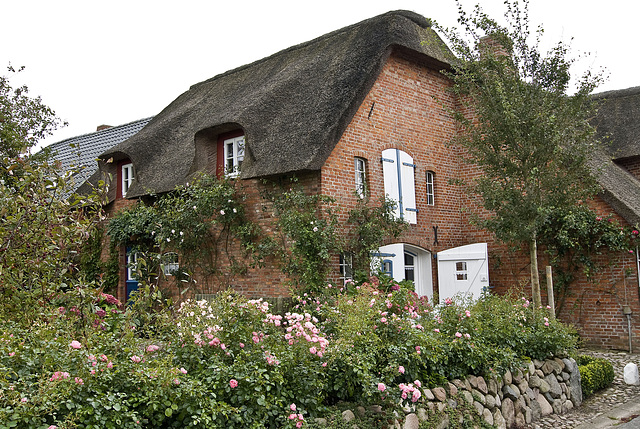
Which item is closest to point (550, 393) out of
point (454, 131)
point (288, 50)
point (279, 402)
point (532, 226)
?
point (532, 226)

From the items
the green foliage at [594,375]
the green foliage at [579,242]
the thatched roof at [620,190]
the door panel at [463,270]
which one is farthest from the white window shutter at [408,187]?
the green foliage at [594,375]

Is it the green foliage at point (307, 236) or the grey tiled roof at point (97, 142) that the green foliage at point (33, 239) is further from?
the grey tiled roof at point (97, 142)

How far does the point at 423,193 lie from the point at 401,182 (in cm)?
94

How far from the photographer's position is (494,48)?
9.95 m

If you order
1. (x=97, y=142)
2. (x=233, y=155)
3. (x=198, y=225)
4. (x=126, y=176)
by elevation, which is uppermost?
(x=97, y=142)

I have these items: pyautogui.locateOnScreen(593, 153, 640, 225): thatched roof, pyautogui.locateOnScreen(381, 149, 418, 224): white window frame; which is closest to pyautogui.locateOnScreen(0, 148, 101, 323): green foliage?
pyautogui.locateOnScreen(381, 149, 418, 224): white window frame

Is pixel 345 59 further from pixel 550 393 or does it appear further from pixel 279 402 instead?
pixel 279 402

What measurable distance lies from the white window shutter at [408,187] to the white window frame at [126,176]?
24.5 feet

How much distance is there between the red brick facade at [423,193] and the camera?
11.0m

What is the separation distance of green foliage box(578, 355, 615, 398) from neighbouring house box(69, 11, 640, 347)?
184 centimetres

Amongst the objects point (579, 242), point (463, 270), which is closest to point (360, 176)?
point (463, 270)

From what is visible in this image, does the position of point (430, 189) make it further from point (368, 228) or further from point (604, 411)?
point (604, 411)

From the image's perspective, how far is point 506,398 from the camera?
6.95 metres

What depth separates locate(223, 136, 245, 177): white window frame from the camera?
39.1 ft
